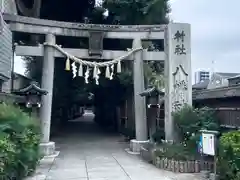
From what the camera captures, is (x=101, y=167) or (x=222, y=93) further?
(x=222, y=93)

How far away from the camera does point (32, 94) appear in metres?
13.2

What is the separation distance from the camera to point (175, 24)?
13.7m

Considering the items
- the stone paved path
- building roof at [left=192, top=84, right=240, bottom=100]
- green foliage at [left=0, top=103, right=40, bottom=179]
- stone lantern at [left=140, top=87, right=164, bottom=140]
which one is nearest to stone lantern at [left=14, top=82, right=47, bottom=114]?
the stone paved path

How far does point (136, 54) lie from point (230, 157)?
9.01 metres

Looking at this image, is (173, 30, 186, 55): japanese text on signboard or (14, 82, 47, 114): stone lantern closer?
(14, 82, 47, 114): stone lantern

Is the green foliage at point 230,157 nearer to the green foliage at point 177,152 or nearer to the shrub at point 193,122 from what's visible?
the green foliage at point 177,152

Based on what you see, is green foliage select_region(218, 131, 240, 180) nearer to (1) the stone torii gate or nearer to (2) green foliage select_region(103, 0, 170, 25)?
(1) the stone torii gate

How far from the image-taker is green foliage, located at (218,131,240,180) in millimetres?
6875

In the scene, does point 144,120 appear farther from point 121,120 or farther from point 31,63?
point 31,63

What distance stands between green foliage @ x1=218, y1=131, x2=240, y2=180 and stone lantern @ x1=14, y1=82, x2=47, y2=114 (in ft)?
27.8

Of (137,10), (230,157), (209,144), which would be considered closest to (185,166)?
(209,144)

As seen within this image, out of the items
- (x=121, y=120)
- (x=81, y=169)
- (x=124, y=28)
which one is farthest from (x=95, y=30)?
(x=121, y=120)

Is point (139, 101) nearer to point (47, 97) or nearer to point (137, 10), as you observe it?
point (47, 97)

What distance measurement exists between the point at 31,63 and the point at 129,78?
8614mm
